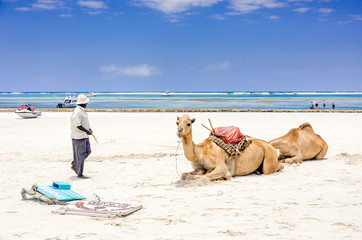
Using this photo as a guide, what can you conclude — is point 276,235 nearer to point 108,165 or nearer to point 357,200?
point 357,200

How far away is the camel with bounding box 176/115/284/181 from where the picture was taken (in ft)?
26.7

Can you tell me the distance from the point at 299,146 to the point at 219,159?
11.1 ft

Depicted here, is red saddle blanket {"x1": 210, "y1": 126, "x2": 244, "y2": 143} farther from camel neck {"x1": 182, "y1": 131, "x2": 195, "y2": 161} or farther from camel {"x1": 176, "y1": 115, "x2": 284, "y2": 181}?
camel neck {"x1": 182, "y1": 131, "x2": 195, "y2": 161}

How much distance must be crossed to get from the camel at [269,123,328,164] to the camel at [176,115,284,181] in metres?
1.25

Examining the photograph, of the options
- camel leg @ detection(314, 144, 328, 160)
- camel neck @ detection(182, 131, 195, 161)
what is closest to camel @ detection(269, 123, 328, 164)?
camel leg @ detection(314, 144, 328, 160)

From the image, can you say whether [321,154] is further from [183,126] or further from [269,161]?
[183,126]

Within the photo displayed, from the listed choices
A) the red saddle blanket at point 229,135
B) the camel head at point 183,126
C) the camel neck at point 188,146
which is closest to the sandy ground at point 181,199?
the camel neck at point 188,146

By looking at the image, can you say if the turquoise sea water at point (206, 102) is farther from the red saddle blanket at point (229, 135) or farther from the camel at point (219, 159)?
the camel at point (219, 159)

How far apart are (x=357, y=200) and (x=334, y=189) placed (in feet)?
2.76

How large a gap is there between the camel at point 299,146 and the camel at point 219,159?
4.11 feet

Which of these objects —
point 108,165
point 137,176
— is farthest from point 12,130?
point 137,176

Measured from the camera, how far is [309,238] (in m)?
5.19

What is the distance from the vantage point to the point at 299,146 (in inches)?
436

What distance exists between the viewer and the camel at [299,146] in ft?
35.9
